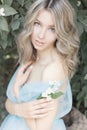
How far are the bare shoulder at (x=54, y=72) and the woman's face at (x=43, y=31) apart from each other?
0.10m

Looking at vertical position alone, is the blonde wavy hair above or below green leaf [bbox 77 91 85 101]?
above

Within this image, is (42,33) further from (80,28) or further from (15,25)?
(80,28)

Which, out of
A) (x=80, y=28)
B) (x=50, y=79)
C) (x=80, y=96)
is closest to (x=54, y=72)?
(x=50, y=79)

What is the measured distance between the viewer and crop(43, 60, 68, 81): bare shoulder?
2.14 m

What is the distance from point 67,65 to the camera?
2.29 metres

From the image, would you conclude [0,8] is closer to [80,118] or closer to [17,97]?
[17,97]

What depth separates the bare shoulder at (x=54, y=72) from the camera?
2.14 metres

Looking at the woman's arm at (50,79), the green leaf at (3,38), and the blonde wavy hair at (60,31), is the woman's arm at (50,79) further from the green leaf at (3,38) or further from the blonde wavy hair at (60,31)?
the green leaf at (3,38)

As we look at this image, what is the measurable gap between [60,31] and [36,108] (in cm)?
39

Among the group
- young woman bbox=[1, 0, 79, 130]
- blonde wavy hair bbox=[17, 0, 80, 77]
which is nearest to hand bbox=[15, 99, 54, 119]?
young woman bbox=[1, 0, 79, 130]

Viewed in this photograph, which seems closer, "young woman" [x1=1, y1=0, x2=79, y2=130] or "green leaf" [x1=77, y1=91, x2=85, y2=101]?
"young woman" [x1=1, y1=0, x2=79, y2=130]

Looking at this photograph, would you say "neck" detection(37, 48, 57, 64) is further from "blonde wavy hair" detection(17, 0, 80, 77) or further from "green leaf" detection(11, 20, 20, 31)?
"green leaf" detection(11, 20, 20, 31)

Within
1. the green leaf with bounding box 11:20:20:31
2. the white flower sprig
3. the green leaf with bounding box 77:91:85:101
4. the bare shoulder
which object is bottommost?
the green leaf with bounding box 77:91:85:101

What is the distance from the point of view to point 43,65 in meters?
2.24
